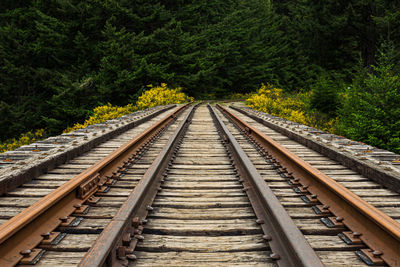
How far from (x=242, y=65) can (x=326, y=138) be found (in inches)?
1261

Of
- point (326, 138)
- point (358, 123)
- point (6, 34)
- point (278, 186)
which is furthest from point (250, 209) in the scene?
point (6, 34)

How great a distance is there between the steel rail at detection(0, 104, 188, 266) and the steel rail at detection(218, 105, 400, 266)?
2576 millimetres

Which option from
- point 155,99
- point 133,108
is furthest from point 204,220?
point 133,108

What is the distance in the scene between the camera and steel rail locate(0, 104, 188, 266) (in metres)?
2.09

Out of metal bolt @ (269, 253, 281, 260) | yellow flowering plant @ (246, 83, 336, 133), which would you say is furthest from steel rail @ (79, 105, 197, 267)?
yellow flowering plant @ (246, 83, 336, 133)

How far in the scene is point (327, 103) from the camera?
17156 millimetres

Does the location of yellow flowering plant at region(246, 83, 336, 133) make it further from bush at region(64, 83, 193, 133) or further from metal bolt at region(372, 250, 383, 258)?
metal bolt at region(372, 250, 383, 258)

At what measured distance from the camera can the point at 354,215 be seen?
2637 millimetres

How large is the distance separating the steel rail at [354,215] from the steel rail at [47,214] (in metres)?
2.58

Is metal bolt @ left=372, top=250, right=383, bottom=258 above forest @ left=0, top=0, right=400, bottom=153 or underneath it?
underneath

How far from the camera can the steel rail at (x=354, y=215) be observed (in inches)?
84.6

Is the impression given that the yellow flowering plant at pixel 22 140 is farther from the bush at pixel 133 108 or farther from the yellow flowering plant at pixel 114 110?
the bush at pixel 133 108

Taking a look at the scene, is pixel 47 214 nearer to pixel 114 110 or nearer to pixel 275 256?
pixel 275 256

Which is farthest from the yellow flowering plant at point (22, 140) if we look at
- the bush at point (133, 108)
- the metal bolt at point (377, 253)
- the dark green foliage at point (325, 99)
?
the metal bolt at point (377, 253)
